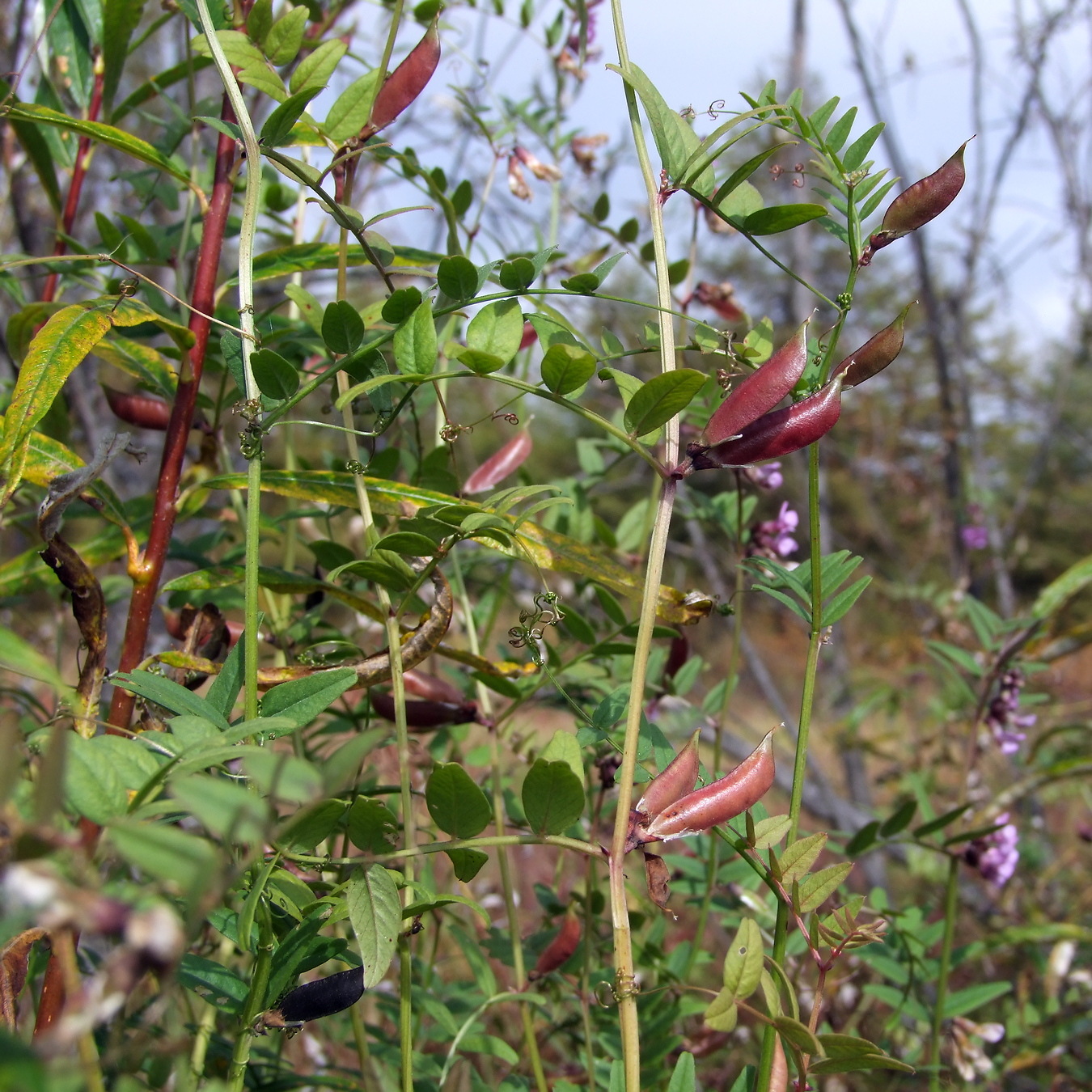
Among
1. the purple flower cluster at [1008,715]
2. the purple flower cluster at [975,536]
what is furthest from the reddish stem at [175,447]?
the purple flower cluster at [975,536]

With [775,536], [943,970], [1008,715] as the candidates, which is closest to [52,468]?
[775,536]

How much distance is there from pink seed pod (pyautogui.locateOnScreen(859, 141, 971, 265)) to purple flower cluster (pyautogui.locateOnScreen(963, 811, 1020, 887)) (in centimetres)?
41

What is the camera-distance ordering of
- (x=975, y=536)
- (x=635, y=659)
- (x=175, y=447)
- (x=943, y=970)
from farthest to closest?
(x=975, y=536) < (x=943, y=970) < (x=175, y=447) < (x=635, y=659)

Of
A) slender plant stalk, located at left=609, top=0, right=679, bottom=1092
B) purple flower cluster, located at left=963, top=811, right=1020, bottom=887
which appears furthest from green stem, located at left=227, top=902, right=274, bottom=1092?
purple flower cluster, located at left=963, top=811, right=1020, bottom=887

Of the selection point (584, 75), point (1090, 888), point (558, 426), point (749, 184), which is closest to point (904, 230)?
point (749, 184)

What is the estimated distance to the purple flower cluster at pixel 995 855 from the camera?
1.95 ft

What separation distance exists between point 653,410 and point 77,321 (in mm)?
245

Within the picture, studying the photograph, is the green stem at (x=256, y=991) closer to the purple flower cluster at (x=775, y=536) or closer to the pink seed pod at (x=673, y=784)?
the pink seed pod at (x=673, y=784)

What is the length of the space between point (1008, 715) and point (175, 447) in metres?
0.63

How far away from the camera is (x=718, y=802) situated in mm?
305

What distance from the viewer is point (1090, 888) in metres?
1.29

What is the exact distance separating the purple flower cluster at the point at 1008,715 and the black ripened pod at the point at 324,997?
0.54 m

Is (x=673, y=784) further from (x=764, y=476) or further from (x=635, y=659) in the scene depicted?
(x=764, y=476)

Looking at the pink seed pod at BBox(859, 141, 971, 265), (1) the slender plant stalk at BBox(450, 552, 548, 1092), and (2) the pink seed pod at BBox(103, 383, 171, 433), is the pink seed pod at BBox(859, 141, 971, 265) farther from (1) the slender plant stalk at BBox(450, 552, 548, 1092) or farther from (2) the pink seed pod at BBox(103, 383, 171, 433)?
Answer: (2) the pink seed pod at BBox(103, 383, 171, 433)
